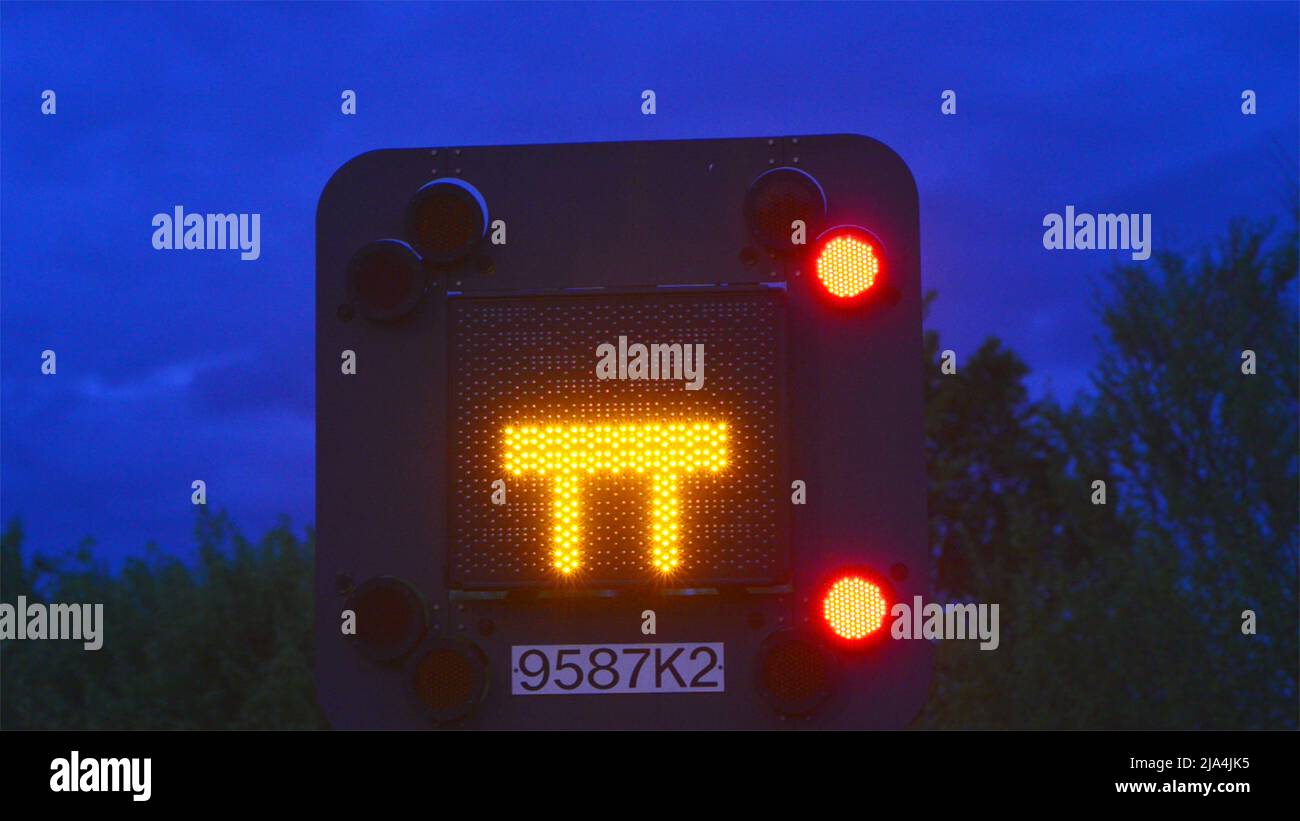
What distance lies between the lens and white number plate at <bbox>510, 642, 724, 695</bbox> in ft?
10.1

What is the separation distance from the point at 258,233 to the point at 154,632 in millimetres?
9239

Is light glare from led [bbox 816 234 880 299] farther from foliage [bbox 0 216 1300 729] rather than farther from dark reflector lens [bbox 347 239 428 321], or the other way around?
foliage [bbox 0 216 1300 729]

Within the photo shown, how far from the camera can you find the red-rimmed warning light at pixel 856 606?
3066 mm

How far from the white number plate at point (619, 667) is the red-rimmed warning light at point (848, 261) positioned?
966 mm

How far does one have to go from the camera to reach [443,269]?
3.21 meters

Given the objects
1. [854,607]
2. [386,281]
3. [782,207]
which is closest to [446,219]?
[386,281]

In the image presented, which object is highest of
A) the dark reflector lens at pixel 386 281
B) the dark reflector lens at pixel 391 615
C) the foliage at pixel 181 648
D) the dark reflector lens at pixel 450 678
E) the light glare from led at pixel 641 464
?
the dark reflector lens at pixel 386 281

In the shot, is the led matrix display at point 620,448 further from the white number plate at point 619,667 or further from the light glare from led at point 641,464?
the white number plate at point 619,667

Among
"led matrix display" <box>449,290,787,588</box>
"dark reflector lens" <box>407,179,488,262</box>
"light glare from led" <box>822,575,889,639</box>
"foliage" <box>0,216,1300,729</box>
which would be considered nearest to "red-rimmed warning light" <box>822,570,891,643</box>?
"light glare from led" <box>822,575,889,639</box>

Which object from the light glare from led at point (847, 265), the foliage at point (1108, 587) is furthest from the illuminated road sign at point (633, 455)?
the foliage at point (1108, 587)

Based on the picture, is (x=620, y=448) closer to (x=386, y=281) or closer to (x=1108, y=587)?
(x=386, y=281)
